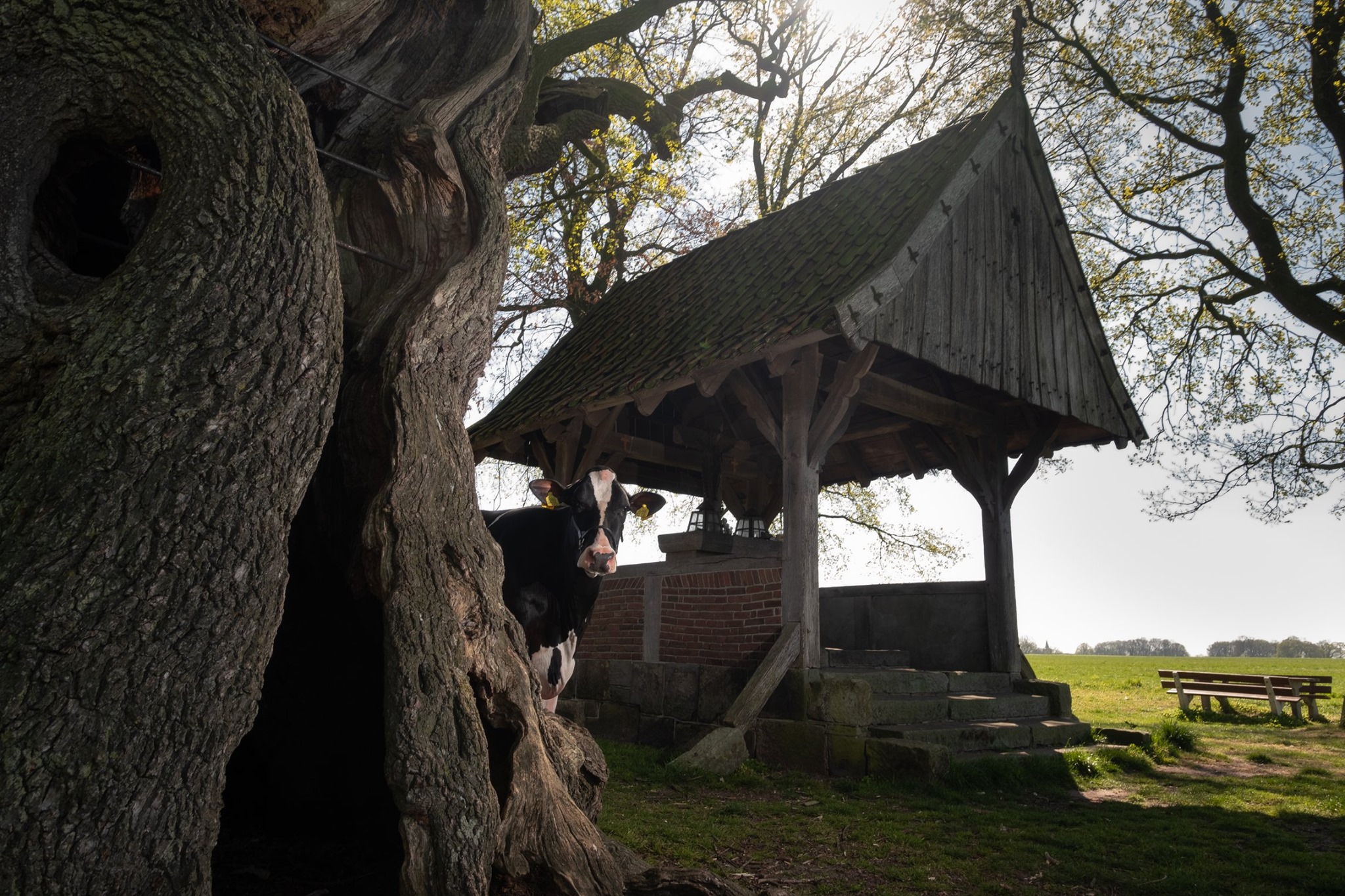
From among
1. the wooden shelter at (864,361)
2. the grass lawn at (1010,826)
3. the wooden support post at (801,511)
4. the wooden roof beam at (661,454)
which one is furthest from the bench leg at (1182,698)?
the wooden support post at (801,511)

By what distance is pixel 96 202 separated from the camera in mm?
3881

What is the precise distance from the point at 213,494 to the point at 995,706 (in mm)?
7805

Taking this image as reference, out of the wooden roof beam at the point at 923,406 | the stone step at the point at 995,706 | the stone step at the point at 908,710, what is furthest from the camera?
the wooden roof beam at the point at 923,406

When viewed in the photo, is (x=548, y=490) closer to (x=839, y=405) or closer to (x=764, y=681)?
(x=764, y=681)

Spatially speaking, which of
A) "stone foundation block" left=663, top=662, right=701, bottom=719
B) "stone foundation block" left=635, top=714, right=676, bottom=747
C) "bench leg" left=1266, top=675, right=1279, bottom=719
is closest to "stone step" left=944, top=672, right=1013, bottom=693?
"stone foundation block" left=663, top=662, right=701, bottom=719

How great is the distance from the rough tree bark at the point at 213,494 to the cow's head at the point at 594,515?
5.57 ft

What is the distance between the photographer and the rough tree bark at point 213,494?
227 centimetres

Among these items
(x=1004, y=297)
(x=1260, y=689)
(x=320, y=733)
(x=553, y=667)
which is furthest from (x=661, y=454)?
(x=1260, y=689)

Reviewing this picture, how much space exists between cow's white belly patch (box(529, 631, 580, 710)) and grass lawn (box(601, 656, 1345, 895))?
2.81 feet

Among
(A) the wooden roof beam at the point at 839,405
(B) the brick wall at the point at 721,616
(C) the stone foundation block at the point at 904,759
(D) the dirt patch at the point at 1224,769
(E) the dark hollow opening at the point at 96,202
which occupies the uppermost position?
(A) the wooden roof beam at the point at 839,405

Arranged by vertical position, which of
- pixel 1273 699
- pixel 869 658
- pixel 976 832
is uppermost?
pixel 869 658

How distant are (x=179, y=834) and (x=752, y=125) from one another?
61.1 ft

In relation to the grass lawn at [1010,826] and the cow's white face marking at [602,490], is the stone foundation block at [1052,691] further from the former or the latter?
the cow's white face marking at [602,490]

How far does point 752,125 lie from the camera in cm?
1902
